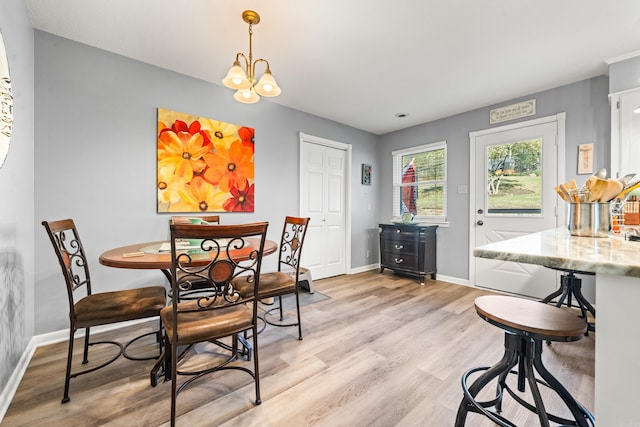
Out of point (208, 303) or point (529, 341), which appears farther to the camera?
point (208, 303)

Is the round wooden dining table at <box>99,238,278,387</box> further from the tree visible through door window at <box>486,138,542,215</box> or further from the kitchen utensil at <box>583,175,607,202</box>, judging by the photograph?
the tree visible through door window at <box>486,138,542,215</box>

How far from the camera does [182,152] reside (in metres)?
2.73

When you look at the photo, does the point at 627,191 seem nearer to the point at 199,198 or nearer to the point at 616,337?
the point at 616,337

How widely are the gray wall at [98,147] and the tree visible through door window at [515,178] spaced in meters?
3.36

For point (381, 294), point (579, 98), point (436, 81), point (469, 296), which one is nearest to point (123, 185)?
point (381, 294)

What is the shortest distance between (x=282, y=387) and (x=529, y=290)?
3162 millimetres

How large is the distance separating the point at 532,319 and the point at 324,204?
319cm

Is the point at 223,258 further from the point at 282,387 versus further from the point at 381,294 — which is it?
the point at 381,294

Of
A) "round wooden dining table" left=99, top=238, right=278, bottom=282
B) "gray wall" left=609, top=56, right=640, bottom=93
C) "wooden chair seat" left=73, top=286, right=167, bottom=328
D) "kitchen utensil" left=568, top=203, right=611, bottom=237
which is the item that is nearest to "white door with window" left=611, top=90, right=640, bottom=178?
"gray wall" left=609, top=56, right=640, bottom=93

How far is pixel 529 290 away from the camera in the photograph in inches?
126

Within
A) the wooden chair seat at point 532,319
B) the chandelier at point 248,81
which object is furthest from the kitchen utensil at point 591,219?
the chandelier at point 248,81

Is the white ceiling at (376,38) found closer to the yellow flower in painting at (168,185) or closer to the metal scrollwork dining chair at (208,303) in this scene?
the yellow flower in painting at (168,185)

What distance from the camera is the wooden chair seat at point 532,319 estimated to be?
3.23 ft

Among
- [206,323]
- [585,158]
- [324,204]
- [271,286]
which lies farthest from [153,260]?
[585,158]
